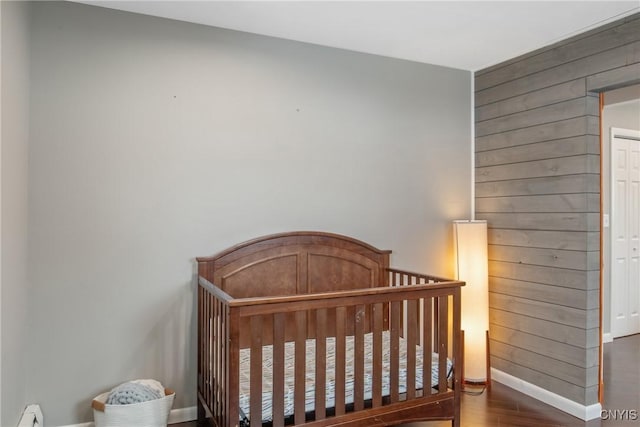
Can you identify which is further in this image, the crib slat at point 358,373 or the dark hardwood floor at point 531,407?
the dark hardwood floor at point 531,407

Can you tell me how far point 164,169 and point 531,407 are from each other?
278 cm

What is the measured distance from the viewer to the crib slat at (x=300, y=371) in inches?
76.1

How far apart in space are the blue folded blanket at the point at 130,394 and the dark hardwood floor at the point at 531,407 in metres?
0.46

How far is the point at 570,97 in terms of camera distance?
2723 millimetres

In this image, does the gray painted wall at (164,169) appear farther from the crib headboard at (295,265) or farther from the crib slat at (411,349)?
the crib slat at (411,349)

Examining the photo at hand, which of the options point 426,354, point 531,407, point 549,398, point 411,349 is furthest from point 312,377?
point 549,398

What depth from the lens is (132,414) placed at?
209cm

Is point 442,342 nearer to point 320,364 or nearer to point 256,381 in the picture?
point 320,364

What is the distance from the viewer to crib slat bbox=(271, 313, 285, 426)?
6.17 ft

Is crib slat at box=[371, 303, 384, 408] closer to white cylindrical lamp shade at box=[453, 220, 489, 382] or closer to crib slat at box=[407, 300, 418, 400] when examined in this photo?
crib slat at box=[407, 300, 418, 400]

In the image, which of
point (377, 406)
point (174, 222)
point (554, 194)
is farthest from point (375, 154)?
point (377, 406)

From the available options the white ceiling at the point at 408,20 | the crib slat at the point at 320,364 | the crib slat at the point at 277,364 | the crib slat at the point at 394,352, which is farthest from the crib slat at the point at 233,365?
the white ceiling at the point at 408,20

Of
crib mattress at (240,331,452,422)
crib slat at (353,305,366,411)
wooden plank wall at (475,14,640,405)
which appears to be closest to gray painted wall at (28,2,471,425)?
crib mattress at (240,331,452,422)

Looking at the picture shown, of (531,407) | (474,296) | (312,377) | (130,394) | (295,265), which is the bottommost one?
(531,407)
